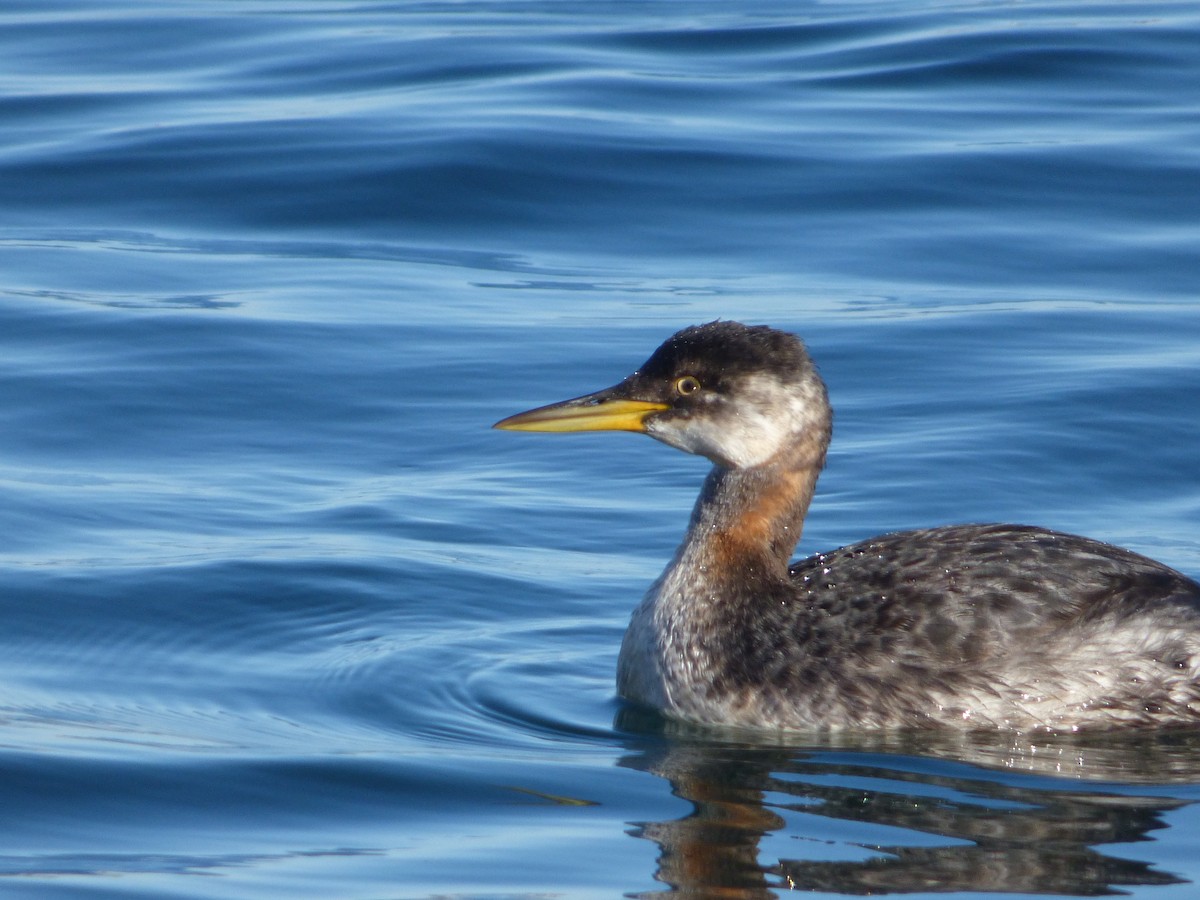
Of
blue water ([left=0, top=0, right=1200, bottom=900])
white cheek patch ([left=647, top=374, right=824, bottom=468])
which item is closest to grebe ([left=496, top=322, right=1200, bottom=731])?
white cheek patch ([left=647, top=374, right=824, bottom=468])

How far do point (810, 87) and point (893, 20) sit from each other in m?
2.64

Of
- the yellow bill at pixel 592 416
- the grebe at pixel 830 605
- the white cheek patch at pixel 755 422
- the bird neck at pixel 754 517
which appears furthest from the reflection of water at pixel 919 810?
the yellow bill at pixel 592 416

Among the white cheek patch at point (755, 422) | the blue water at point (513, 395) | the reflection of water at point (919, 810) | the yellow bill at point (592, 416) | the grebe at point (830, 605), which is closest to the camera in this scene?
the reflection of water at point (919, 810)

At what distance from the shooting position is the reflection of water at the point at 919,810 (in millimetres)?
6375

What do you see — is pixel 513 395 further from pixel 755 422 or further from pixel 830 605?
pixel 830 605

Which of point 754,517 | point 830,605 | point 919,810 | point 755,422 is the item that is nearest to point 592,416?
point 755,422

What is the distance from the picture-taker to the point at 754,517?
8547mm

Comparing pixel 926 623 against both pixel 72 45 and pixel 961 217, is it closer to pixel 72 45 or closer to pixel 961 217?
pixel 961 217

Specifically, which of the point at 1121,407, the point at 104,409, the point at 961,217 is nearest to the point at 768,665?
the point at 1121,407

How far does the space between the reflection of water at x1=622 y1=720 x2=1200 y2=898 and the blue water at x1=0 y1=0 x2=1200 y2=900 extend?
0.02 meters

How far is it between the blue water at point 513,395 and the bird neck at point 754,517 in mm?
758

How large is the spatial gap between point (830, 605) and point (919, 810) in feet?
4.72

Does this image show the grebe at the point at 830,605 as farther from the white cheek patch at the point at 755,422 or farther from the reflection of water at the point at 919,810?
the reflection of water at the point at 919,810

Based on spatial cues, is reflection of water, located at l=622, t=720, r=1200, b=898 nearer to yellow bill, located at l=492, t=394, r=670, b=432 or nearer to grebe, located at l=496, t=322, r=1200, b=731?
grebe, located at l=496, t=322, r=1200, b=731
